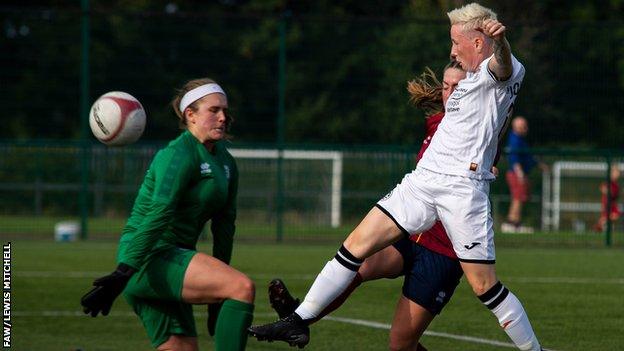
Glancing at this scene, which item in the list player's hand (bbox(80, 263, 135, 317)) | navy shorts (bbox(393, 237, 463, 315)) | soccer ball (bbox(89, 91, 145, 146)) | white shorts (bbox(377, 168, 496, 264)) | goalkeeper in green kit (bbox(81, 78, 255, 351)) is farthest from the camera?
soccer ball (bbox(89, 91, 145, 146))

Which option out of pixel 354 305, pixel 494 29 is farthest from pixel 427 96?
pixel 354 305

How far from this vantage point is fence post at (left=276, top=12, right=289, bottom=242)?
2122 cm

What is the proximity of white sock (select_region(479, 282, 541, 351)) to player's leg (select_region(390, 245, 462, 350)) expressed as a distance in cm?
48

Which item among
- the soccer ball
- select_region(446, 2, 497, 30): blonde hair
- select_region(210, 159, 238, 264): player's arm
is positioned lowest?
select_region(210, 159, 238, 264): player's arm

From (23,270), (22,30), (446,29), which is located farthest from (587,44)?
(23,270)

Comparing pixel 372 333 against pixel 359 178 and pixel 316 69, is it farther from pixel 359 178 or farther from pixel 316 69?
pixel 316 69

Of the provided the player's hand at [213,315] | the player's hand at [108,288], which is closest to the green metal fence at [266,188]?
the player's hand at [213,315]

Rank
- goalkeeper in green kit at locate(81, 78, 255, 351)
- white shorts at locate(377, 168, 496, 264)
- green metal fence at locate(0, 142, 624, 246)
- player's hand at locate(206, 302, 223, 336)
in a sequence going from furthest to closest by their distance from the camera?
green metal fence at locate(0, 142, 624, 246)
player's hand at locate(206, 302, 223, 336)
white shorts at locate(377, 168, 496, 264)
goalkeeper in green kit at locate(81, 78, 255, 351)

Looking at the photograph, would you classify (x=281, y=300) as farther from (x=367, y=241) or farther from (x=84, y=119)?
(x=84, y=119)

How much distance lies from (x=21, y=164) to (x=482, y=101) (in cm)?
1491

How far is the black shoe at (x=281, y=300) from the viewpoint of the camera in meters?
7.60

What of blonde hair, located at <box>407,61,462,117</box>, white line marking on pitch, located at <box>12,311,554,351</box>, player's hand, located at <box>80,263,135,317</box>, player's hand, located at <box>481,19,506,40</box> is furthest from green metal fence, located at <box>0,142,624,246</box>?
player's hand, located at <box>80,263,135,317</box>

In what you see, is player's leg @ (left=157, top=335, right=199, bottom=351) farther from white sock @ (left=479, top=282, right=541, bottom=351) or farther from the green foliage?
the green foliage

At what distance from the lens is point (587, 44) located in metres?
22.6
